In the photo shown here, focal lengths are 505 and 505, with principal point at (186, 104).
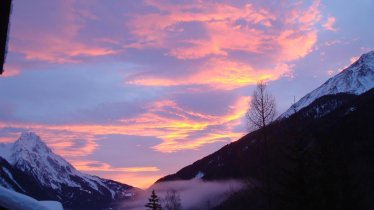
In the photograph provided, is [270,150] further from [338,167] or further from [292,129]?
[338,167]

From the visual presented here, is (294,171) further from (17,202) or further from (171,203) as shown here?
(171,203)

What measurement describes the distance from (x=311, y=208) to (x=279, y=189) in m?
2.44

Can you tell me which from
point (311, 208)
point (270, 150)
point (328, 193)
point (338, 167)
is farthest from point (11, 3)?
point (338, 167)

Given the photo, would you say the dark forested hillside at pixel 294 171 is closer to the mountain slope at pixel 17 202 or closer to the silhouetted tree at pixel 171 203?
the mountain slope at pixel 17 202

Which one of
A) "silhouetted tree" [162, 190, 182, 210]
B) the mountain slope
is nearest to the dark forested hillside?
the mountain slope

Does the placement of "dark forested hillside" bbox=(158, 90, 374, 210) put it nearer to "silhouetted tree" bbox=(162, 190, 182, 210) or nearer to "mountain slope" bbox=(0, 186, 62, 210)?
"mountain slope" bbox=(0, 186, 62, 210)

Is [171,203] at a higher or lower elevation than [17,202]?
higher

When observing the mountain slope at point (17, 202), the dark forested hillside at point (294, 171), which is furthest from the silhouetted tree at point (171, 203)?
the mountain slope at point (17, 202)

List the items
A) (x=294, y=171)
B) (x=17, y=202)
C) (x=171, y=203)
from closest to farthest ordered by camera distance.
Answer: (x=17, y=202), (x=294, y=171), (x=171, y=203)

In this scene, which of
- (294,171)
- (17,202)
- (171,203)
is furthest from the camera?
(171,203)

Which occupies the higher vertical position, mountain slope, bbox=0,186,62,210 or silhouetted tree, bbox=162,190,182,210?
silhouetted tree, bbox=162,190,182,210

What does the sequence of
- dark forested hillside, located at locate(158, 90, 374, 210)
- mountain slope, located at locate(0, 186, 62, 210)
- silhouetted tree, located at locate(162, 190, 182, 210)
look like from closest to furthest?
mountain slope, located at locate(0, 186, 62, 210) → dark forested hillside, located at locate(158, 90, 374, 210) → silhouetted tree, located at locate(162, 190, 182, 210)

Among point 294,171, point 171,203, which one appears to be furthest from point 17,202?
point 171,203

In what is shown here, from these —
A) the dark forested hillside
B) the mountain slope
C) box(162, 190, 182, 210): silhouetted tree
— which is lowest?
the mountain slope
